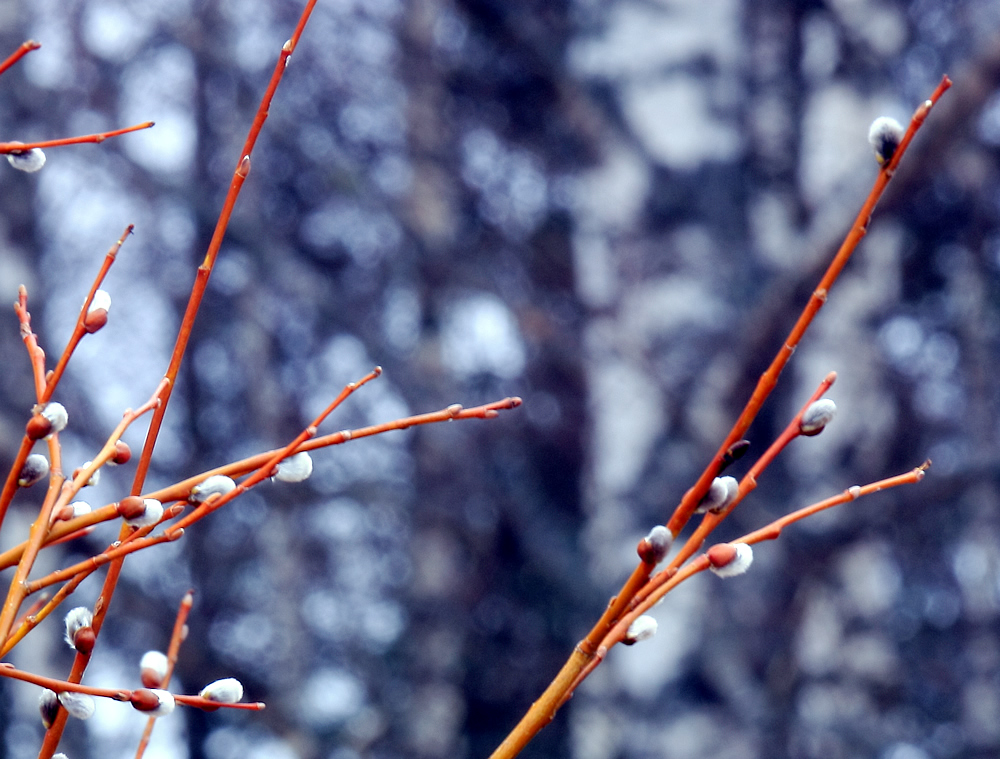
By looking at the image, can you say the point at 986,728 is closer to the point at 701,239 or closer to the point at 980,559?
the point at 980,559

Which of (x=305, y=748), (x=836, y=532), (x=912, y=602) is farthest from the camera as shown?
(x=912, y=602)

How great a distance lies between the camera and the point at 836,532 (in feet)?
5.43

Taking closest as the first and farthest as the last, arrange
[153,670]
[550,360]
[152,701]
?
[152,701]
[153,670]
[550,360]

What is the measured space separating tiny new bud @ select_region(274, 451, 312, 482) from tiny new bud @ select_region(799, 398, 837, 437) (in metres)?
0.23

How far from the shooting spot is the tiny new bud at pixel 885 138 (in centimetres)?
39

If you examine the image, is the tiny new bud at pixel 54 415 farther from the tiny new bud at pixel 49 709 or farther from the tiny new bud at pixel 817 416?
the tiny new bud at pixel 817 416

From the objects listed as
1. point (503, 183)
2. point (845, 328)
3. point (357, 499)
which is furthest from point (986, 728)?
point (503, 183)

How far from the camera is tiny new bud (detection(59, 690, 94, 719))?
0.38 meters

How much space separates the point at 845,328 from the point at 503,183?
86 centimetres

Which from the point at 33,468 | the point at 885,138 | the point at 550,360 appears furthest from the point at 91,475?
the point at 550,360

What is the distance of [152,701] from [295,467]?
0.41 feet

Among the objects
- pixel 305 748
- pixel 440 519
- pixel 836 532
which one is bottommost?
pixel 305 748

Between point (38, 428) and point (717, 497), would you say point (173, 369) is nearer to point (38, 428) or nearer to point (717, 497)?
point (38, 428)

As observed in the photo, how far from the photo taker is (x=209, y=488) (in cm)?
41
